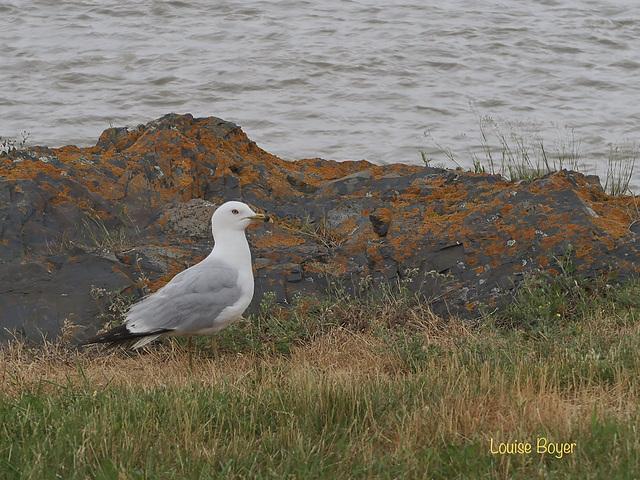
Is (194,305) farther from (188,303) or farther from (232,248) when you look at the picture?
(232,248)

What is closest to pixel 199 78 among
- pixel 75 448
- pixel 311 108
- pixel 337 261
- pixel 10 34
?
pixel 311 108

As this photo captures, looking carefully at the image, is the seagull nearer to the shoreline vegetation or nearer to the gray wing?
the gray wing

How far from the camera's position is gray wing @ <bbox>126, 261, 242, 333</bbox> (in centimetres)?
560

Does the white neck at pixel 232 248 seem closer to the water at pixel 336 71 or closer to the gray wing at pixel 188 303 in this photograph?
the gray wing at pixel 188 303

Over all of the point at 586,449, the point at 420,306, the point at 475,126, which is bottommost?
the point at 475,126

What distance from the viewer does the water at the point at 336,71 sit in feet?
47.0

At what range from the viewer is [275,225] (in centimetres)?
708

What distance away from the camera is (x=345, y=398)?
448 centimetres

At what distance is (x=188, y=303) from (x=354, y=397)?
1.59 meters

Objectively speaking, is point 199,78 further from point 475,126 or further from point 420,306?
point 420,306

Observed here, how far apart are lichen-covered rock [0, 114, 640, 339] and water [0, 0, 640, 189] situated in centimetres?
582

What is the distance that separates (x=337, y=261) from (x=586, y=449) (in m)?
2.93
